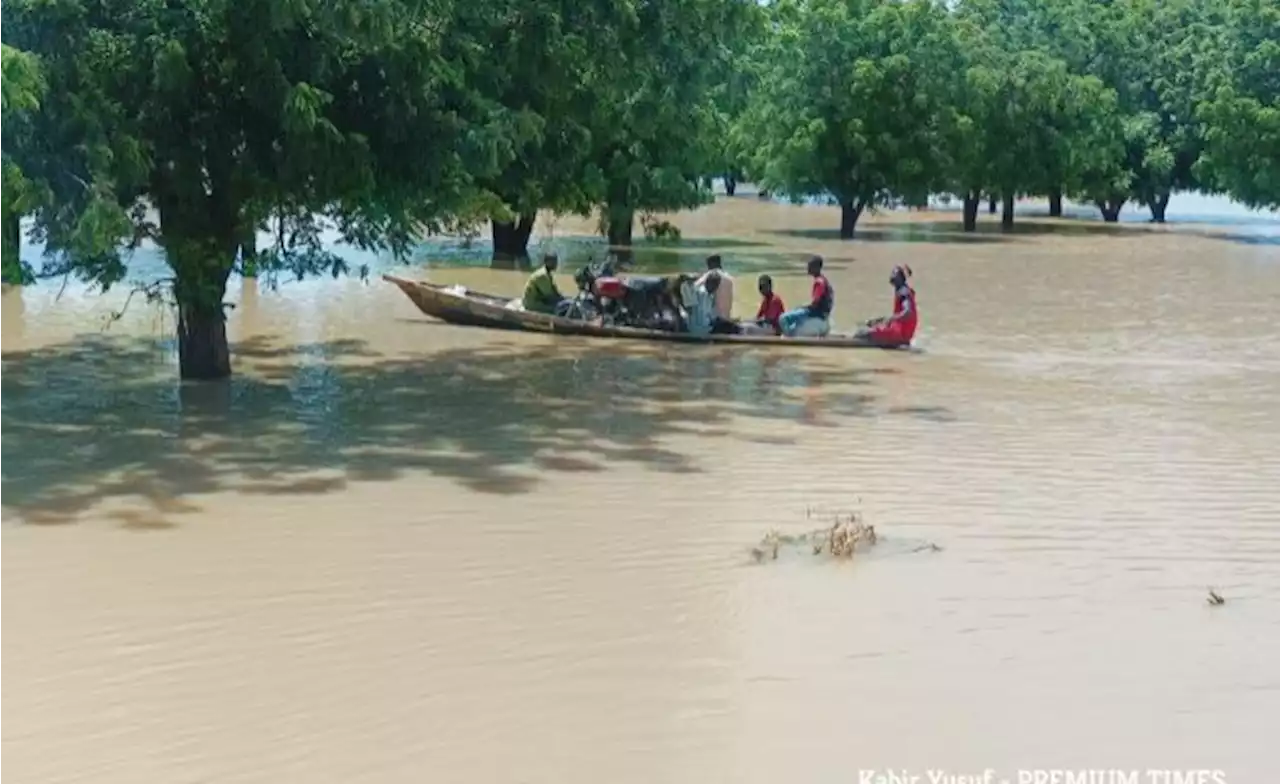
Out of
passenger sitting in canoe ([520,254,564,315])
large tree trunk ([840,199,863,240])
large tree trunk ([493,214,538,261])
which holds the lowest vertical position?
passenger sitting in canoe ([520,254,564,315])

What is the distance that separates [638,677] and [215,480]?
15.6ft

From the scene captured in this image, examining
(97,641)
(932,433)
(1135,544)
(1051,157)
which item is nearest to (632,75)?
(932,433)

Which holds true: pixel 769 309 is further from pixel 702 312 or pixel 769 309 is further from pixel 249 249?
pixel 249 249

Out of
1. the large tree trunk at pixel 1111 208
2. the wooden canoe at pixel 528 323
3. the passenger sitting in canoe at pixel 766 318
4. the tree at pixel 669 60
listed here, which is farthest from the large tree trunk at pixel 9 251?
the large tree trunk at pixel 1111 208

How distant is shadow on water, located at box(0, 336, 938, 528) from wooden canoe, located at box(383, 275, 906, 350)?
521mm

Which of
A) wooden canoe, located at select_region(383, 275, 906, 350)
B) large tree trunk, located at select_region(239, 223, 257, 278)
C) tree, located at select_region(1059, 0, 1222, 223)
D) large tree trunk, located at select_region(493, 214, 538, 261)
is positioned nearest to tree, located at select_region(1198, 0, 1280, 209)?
tree, located at select_region(1059, 0, 1222, 223)

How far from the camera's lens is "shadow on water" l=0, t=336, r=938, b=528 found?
35.4 feet

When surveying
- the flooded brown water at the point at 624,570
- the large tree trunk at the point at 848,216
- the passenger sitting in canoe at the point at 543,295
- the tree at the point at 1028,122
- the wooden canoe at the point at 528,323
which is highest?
the tree at the point at 1028,122

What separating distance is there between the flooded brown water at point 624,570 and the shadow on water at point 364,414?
62 millimetres

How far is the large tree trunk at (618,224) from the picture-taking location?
102ft

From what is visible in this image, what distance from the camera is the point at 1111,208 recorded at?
54.3m

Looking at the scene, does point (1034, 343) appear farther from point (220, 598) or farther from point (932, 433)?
point (220, 598)

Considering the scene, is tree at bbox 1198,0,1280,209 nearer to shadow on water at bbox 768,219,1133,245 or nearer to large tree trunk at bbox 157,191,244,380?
shadow on water at bbox 768,219,1133,245

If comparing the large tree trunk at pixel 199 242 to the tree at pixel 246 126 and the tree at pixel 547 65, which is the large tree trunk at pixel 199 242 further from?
the tree at pixel 547 65
